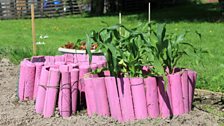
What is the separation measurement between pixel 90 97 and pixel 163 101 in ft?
2.49

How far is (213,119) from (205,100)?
0.83m

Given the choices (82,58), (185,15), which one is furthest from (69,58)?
(185,15)

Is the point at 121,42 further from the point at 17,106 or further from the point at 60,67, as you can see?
the point at 17,106

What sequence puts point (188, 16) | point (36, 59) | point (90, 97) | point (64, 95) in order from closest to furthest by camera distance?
point (90, 97)
point (64, 95)
point (36, 59)
point (188, 16)

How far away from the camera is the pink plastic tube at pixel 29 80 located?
5.81m

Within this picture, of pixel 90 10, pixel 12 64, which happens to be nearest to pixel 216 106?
pixel 12 64

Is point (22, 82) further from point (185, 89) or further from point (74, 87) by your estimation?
point (185, 89)

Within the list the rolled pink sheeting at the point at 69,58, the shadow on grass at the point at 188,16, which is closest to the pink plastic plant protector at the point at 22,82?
the rolled pink sheeting at the point at 69,58

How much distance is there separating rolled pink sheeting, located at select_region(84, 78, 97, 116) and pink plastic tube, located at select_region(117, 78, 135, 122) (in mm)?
318

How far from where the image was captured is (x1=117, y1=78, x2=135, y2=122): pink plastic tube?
488 centimetres

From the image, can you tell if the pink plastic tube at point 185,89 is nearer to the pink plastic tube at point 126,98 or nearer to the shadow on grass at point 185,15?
the pink plastic tube at point 126,98

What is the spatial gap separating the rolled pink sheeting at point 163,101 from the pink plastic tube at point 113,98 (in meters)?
0.42

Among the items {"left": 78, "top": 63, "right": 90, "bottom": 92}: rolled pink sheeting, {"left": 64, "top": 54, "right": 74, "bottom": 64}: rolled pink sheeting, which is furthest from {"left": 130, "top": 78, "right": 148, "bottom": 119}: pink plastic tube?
{"left": 64, "top": 54, "right": 74, "bottom": 64}: rolled pink sheeting

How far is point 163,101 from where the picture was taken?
495 cm
